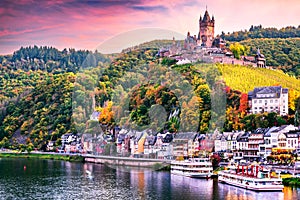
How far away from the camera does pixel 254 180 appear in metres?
25.9

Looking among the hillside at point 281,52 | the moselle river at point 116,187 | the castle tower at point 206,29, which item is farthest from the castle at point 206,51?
the moselle river at point 116,187

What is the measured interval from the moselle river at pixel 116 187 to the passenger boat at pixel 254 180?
0.36 metres

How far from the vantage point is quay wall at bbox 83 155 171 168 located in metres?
36.7

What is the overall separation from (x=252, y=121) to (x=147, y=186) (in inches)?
525

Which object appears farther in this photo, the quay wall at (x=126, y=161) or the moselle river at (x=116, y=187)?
the quay wall at (x=126, y=161)

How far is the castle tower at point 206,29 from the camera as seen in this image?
6178 centimetres

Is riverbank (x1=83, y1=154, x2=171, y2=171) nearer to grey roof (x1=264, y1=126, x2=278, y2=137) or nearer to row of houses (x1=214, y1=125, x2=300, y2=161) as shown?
row of houses (x1=214, y1=125, x2=300, y2=161)

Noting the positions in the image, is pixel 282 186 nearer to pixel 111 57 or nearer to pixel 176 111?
pixel 176 111

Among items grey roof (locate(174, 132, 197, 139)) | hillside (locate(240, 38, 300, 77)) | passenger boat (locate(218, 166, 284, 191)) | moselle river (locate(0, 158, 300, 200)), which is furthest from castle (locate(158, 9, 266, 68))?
passenger boat (locate(218, 166, 284, 191))

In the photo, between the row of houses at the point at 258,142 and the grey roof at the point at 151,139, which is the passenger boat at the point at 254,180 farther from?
the grey roof at the point at 151,139

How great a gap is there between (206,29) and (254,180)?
3731 centimetres

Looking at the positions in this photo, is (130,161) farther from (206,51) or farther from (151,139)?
(206,51)

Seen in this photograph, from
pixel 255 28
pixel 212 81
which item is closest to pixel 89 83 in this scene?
pixel 212 81

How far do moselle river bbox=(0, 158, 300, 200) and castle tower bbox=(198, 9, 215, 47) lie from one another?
27.8 meters
